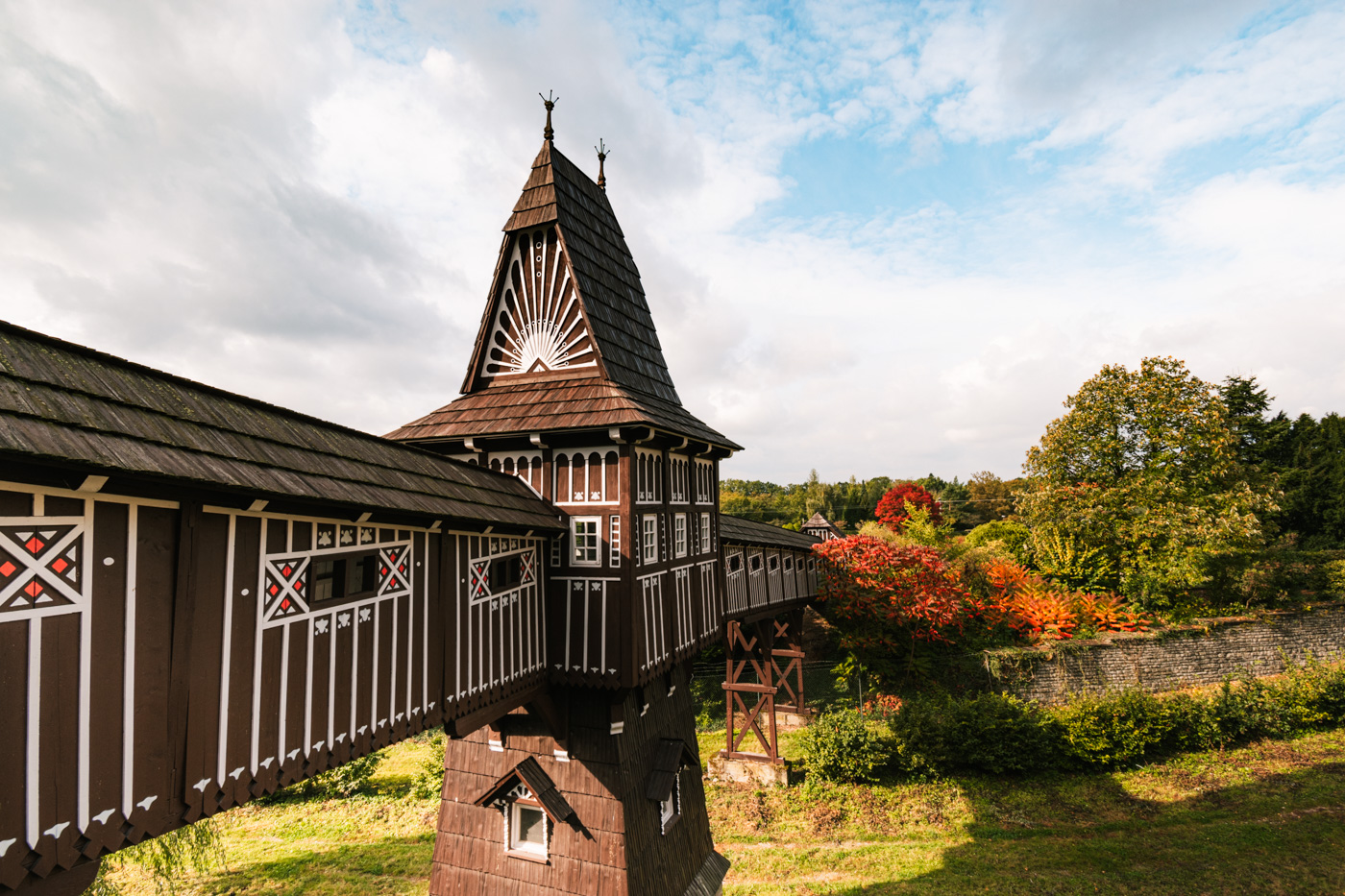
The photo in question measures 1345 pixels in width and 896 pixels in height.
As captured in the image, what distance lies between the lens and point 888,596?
16.9 meters

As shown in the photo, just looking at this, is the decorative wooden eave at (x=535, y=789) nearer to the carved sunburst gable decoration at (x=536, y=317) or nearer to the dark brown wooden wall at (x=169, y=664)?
the dark brown wooden wall at (x=169, y=664)

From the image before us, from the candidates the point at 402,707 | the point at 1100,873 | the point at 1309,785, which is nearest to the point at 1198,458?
the point at 1309,785

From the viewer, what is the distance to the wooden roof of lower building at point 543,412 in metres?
7.91

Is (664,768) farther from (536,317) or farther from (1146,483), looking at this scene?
(1146,483)

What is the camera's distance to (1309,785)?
12.5 m

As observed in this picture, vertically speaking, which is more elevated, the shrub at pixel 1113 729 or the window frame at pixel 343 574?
the window frame at pixel 343 574

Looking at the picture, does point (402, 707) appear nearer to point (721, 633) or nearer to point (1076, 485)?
point (721, 633)

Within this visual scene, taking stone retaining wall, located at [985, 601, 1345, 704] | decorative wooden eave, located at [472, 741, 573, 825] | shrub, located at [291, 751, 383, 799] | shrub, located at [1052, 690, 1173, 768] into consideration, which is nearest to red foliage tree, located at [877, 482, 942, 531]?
stone retaining wall, located at [985, 601, 1345, 704]

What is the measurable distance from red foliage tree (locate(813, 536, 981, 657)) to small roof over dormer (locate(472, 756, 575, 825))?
11.6m

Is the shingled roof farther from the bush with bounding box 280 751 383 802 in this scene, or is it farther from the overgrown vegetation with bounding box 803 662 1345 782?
the bush with bounding box 280 751 383 802

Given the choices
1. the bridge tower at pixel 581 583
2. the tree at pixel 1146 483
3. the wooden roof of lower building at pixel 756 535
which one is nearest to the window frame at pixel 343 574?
the bridge tower at pixel 581 583

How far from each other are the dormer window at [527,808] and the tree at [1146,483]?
1800 cm

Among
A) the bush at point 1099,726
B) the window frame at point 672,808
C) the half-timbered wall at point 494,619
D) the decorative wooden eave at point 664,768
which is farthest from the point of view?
the bush at point 1099,726

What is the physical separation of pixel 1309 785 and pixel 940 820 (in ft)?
26.8
